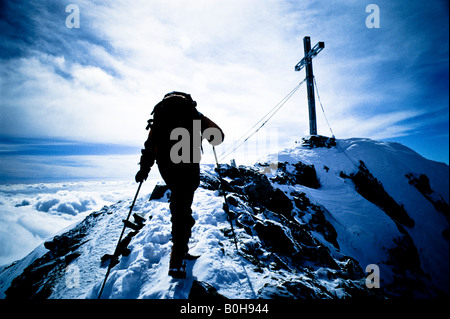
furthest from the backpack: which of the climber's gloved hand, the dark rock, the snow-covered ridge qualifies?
the snow-covered ridge

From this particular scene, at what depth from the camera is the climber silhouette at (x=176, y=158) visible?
2.74 metres

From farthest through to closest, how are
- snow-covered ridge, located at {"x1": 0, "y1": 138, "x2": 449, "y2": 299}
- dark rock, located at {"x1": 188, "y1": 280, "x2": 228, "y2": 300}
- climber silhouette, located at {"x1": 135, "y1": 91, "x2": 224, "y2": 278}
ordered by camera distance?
snow-covered ridge, located at {"x1": 0, "y1": 138, "x2": 449, "y2": 299} < climber silhouette, located at {"x1": 135, "y1": 91, "x2": 224, "y2": 278} < dark rock, located at {"x1": 188, "y1": 280, "x2": 228, "y2": 300}

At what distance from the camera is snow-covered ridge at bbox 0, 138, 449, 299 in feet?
9.50

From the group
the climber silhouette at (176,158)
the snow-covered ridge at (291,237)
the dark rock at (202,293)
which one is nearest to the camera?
the dark rock at (202,293)

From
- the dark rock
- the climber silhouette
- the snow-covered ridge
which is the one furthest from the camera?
the snow-covered ridge

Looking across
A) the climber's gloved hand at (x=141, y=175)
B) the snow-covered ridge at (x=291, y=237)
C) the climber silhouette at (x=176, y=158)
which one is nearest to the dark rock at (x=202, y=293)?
the snow-covered ridge at (x=291, y=237)

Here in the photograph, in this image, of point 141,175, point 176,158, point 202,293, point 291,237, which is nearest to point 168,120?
point 176,158

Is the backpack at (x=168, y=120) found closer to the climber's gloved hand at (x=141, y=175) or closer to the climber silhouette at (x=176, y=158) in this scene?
the climber silhouette at (x=176, y=158)

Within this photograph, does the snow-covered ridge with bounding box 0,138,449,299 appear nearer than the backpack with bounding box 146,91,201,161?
No

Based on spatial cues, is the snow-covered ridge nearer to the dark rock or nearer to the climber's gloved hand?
the dark rock

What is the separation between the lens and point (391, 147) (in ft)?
50.7
